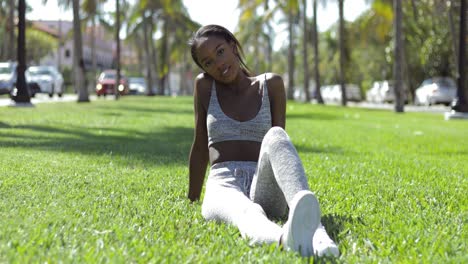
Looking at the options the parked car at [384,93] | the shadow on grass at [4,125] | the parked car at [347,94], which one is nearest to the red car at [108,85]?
the parked car at [384,93]

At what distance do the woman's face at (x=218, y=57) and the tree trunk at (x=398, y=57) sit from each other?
71.1 feet

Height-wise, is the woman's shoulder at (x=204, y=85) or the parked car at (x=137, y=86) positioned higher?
the parked car at (x=137, y=86)

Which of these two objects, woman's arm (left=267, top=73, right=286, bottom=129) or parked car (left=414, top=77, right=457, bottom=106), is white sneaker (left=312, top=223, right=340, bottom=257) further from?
parked car (left=414, top=77, right=457, bottom=106)

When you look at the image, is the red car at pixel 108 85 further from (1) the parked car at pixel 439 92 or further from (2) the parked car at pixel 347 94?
(1) the parked car at pixel 439 92

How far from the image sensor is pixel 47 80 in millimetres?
35000

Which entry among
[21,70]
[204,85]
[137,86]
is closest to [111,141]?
[204,85]

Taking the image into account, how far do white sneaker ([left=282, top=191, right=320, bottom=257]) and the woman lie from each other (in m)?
0.38

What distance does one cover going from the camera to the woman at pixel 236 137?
3650mm

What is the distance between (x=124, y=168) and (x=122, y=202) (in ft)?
7.41

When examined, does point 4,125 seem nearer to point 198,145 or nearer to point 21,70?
point 198,145

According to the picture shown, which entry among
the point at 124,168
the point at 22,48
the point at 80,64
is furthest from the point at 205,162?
the point at 80,64

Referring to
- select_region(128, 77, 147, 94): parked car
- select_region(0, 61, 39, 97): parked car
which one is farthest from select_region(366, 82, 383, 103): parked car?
select_region(0, 61, 39, 97): parked car

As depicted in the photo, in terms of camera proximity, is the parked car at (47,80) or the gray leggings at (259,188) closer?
the gray leggings at (259,188)

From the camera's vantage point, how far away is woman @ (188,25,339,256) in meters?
3.65
